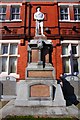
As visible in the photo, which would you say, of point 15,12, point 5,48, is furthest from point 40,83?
point 15,12

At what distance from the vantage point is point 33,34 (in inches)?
587

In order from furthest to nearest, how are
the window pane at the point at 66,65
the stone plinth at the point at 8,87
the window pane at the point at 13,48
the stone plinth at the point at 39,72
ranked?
the window pane at the point at 13,48
the window pane at the point at 66,65
the stone plinth at the point at 8,87
the stone plinth at the point at 39,72

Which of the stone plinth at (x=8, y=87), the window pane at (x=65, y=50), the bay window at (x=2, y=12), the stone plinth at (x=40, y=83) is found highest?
the bay window at (x=2, y=12)

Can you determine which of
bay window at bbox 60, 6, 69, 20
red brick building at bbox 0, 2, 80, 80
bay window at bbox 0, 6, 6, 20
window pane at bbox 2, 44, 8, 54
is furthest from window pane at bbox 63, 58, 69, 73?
bay window at bbox 0, 6, 6, 20

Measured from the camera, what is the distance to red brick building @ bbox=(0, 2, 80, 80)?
14.2 metres

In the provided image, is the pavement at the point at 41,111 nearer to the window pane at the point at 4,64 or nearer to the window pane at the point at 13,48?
the window pane at the point at 4,64

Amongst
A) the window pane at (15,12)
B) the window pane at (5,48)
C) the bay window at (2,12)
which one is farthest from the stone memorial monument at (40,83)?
the bay window at (2,12)

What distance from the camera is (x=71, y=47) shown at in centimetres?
1454

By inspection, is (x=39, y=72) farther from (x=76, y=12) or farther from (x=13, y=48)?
(x=76, y=12)

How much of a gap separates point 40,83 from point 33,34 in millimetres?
7048

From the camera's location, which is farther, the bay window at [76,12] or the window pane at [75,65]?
the bay window at [76,12]

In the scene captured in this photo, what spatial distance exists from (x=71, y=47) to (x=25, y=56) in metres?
4.10

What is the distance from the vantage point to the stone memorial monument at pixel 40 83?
854 cm

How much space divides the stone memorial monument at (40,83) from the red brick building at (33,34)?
157 inches
